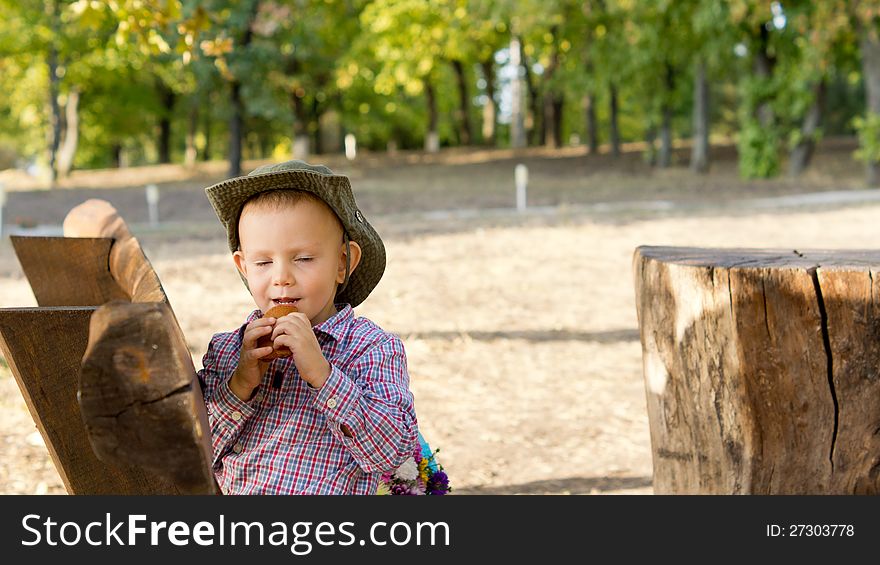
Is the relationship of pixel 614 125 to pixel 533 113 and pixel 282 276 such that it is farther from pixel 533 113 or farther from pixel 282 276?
pixel 282 276

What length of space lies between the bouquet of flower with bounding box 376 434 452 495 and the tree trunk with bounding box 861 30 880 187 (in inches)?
801

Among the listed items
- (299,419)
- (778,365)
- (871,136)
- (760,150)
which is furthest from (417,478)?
(760,150)

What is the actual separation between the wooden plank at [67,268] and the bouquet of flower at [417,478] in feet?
3.14

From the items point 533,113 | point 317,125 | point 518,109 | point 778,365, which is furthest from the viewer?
point 533,113

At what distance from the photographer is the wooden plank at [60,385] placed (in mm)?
1850

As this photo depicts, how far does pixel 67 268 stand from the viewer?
2812mm

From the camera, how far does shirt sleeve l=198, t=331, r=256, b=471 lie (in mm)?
2203

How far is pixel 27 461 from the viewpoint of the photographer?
508cm

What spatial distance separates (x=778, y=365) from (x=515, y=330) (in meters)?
5.51

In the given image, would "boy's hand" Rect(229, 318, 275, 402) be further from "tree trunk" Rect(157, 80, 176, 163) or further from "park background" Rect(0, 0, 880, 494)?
"tree trunk" Rect(157, 80, 176, 163)

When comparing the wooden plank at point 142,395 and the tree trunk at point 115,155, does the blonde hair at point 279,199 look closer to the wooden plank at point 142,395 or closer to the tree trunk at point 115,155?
the wooden plank at point 142,395

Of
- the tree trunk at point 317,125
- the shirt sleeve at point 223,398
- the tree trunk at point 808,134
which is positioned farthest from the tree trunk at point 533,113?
the shirt sleeve at point 223,398
